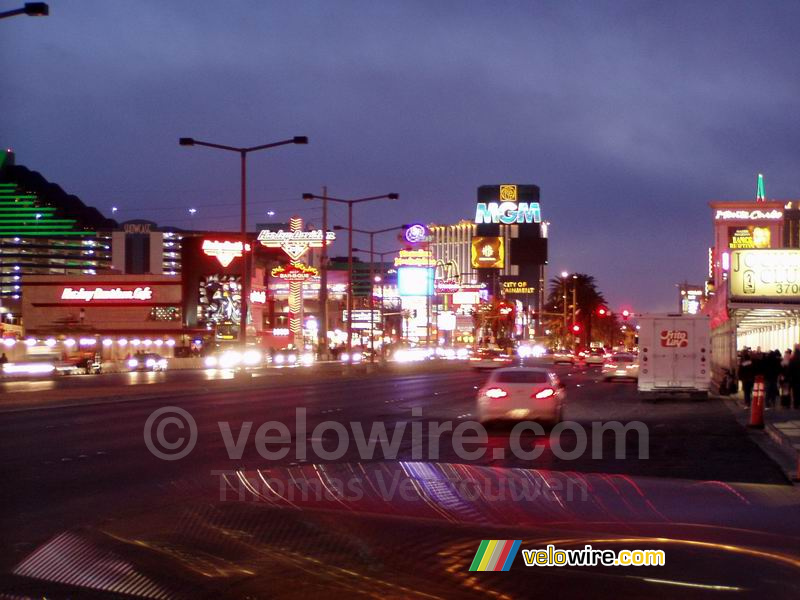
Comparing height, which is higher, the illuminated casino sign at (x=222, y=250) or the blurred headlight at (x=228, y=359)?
the illuminated casino sign at (x=222, y=250)

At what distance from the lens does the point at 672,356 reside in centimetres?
3672

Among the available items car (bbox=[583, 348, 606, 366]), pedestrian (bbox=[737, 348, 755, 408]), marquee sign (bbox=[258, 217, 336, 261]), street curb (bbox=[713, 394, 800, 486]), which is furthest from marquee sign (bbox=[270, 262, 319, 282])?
street curb (bbox=[713, 394, 800, 486])

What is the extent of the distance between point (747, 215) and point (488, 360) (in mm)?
30403

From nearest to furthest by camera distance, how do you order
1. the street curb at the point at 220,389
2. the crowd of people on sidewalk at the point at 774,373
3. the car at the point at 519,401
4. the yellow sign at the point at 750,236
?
the car at the point at 519,401 → the crowd of people on sidewalk at the point at 774,373 → the street curb at the point at 220,389 → the yellow sign at the point at 750,236

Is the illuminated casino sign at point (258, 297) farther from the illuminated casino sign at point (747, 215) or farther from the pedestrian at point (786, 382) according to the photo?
the pedestrian at point (786, 382)

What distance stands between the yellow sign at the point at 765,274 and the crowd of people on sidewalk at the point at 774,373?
463cm

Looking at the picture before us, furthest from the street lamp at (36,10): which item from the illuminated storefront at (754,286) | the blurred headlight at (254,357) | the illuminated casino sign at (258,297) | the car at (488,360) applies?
the illuminated casino sign at (258,297)

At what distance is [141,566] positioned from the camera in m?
7.67

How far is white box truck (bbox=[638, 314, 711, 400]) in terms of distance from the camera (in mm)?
36562

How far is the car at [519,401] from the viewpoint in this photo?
22922mm

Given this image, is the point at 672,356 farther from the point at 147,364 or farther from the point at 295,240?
the point at 295,240

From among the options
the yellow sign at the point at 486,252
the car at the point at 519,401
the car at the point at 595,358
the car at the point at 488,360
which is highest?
the yellow sign at the point at 486,252

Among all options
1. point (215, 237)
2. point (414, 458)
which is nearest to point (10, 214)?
point (215, 237)

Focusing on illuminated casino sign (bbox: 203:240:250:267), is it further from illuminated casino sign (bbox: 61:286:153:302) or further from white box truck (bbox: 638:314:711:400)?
white box truck (bbox: 638:314:711:400)
